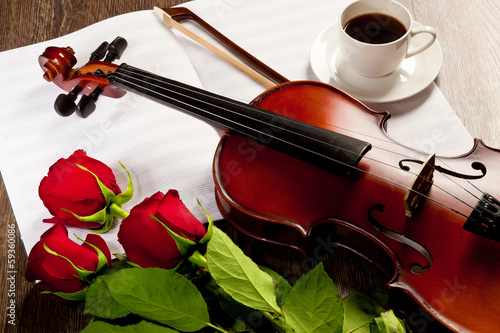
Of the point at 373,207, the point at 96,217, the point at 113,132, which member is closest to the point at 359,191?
the point at 373,207

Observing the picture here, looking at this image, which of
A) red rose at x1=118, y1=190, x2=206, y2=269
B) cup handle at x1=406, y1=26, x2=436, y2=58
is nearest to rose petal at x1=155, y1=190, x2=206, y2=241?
red rose at x1=118, y1=190, x2=206, y2=269

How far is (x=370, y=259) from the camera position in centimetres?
69

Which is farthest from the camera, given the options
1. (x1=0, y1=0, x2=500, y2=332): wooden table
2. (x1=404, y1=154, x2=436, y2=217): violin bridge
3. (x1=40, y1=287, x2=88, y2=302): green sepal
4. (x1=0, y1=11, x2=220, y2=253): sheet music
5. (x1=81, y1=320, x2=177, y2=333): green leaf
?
(x1=0, y1=11, x2=220, y2=253): sheet music

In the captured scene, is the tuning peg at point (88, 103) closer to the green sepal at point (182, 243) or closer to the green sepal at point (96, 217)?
the green sepal at point (96, 217)

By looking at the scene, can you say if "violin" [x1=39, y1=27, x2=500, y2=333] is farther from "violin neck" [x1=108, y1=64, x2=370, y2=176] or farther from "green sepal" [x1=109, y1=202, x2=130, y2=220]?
"green sepal" [x1=109, y1=202, x2=130, y2=220]

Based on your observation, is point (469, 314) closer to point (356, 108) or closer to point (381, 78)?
point (356, 108)

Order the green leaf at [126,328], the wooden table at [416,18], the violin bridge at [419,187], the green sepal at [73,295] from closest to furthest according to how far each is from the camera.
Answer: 1. the green leaf at [126,328]
2. the green sepal at [73,295]
3. the violin bridge at [419,187]
4. the wooden table at [416,18]

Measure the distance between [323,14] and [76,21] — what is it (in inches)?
21.4

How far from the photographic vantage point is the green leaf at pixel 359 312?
0.53 metres

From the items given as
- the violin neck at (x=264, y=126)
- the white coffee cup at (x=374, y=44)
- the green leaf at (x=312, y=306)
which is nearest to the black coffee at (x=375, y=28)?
the white coffee cup at (x=374, y=44)

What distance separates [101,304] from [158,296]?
101mm

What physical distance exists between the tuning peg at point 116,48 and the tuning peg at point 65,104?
10cm

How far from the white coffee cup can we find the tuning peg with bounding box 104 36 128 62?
1.36ft

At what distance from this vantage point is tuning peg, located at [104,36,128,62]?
890 millimetres
